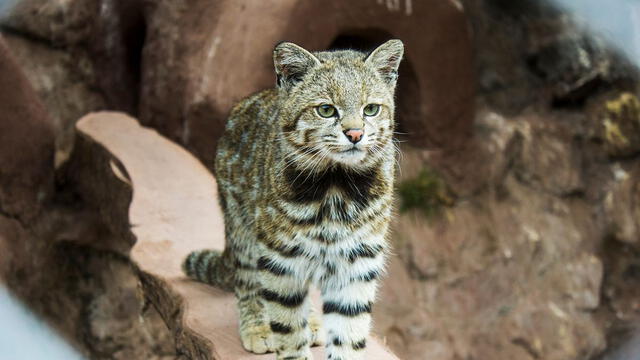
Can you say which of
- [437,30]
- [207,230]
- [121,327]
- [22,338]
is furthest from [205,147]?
[22,338]

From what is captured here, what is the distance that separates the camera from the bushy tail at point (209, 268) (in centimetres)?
483

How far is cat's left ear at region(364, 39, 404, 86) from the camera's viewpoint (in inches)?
150

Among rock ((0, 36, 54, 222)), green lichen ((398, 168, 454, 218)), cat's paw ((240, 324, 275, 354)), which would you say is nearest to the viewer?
cat's paw ((240, 324, 275, 354))

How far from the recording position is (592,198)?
8.51 m

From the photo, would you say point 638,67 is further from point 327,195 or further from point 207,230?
point 327,195

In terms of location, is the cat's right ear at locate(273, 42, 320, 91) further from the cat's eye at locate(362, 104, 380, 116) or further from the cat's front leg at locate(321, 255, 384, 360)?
the cat's front leg at locate(321, 255, 384, 360)

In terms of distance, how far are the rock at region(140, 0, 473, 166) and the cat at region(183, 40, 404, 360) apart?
9.51ft

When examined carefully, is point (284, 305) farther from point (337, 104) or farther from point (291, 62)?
point (291, 62)

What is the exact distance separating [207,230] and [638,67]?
475cm

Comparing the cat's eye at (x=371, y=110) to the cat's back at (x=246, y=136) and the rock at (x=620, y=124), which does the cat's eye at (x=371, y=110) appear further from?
the rock at (x=620, y=124)

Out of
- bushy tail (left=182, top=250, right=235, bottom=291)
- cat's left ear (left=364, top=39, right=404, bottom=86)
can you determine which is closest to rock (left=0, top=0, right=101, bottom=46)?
bushy tail (left=182, top=250, right=235, bottom=291)

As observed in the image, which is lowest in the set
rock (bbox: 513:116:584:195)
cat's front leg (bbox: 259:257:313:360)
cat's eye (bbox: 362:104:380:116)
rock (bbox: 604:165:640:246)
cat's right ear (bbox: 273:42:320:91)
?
rock (bbox: 604:165:640:246)

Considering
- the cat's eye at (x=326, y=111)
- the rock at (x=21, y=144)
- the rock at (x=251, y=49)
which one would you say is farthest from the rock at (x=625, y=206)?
the cat's eye at (x=326, y=111)

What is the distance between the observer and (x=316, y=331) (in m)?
4.41
